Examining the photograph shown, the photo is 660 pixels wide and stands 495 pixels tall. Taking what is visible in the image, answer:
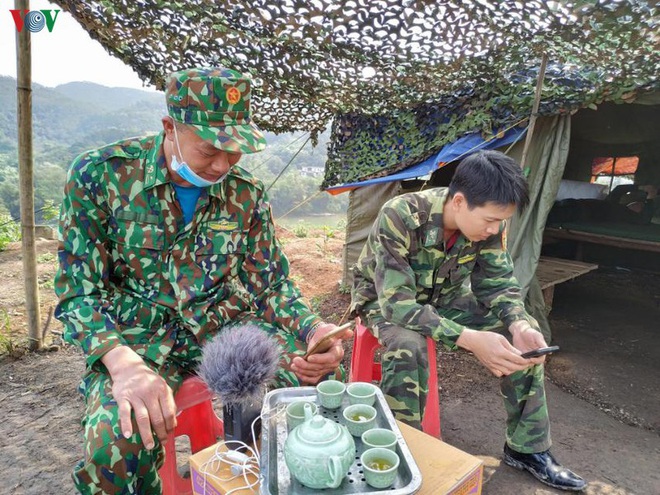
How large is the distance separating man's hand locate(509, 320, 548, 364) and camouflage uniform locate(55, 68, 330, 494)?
1039 millimetres

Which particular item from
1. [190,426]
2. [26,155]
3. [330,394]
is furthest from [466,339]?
[26,155]

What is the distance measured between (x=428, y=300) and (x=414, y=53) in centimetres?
192

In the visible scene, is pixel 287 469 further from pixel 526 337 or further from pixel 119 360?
pixel 526 337

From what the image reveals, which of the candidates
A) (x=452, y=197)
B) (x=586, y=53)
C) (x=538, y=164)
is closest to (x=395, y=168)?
(x=538, y=164)

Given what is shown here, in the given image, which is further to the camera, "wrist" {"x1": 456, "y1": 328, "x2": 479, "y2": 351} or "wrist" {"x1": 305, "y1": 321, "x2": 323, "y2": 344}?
"wrist" {"x1": 456, "y1": 328, "x2": 479, "y2": 351}

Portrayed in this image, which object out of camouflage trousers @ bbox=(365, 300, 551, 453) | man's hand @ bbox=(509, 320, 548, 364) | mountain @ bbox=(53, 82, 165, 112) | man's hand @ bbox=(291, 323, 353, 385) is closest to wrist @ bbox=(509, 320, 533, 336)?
man's hand @ bbox=(509, 320, 548, 364)

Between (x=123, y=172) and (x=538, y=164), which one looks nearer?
(x=123, y=172)

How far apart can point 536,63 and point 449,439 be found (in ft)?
9.75

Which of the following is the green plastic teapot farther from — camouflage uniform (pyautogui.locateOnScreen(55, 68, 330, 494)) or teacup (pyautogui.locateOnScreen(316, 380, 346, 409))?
camouflage uniform (pyautogui.locateOnScreen(55, 68, 330, 494))

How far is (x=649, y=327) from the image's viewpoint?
4.82m

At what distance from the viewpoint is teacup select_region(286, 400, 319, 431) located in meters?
1.35

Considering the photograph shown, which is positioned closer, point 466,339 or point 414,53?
point 466,339

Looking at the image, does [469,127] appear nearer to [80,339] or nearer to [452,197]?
[452,197]

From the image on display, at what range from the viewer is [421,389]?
2.14 meters
